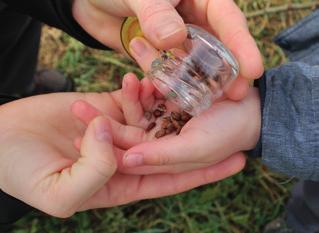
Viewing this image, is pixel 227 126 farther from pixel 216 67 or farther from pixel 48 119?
pixel 48 119

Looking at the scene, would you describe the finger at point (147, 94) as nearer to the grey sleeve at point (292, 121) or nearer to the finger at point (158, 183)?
the finger at point (158, 183)

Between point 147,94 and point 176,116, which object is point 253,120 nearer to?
point 176,116

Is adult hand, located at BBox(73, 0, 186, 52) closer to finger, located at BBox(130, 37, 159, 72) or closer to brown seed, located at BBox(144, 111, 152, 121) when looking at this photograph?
finger, located at BBox(130, 37, 159, 72)

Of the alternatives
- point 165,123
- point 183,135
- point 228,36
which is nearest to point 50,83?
point 165,123

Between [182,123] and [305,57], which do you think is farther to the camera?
[305,57]

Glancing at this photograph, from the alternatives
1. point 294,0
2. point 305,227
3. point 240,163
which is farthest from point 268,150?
point 294,0

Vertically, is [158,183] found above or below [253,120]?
below

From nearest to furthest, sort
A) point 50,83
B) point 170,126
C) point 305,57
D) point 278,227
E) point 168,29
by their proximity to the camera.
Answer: point 168,29 < point 170,126 < point 305,57 < point 278,227 < point 50,83
